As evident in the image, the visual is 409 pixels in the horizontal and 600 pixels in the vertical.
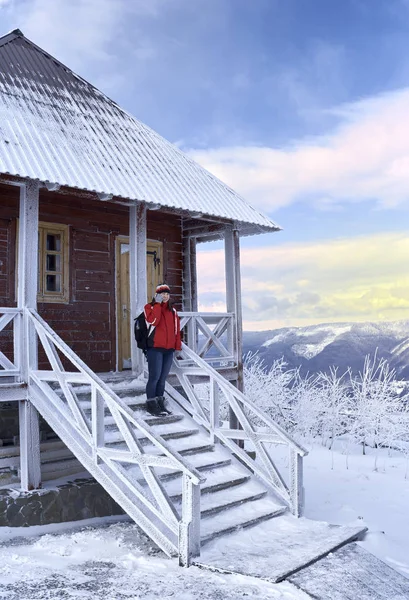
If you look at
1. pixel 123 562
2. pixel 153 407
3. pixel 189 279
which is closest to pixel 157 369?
pixel 153 407

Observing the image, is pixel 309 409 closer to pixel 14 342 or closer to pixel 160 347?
pixel 160 347

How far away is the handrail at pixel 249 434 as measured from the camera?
835 cm

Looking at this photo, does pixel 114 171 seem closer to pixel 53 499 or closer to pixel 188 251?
pixel 188 251

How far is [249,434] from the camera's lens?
8.87m

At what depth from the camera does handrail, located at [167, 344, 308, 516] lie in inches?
329

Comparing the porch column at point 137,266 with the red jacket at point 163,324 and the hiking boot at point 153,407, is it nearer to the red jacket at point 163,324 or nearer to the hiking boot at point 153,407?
the red jacket at point 163,324

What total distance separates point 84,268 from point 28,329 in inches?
117

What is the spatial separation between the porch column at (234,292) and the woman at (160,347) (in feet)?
8.26

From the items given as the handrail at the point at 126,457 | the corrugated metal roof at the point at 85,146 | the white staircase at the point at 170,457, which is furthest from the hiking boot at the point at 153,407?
the corrugated metal roof at the point at 85,146

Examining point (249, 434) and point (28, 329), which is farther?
point (28, 329)

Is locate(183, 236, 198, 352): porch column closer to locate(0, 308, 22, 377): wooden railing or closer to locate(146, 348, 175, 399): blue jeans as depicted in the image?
locate(146, 348, 175, 399): blue jeans

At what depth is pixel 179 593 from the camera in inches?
230

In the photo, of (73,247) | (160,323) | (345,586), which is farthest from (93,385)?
(73,247)

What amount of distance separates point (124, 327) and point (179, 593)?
22.6ft
